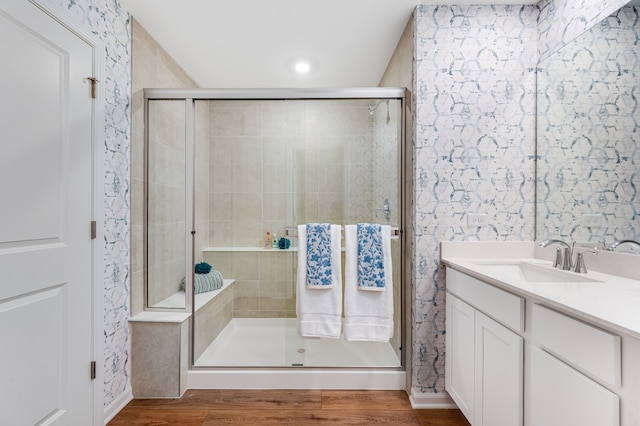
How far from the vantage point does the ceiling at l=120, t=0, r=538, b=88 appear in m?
1.82

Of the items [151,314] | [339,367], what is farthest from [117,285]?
[339,367]

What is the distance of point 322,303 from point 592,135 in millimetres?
1736

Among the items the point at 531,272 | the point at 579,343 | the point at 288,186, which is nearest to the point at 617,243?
the point at 531,272

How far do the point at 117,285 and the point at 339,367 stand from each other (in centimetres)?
151

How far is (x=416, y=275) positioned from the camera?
185 centimetres

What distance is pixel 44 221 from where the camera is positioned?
132 cm

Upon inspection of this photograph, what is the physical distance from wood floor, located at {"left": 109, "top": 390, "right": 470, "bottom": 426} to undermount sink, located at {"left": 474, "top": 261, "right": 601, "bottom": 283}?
90cm

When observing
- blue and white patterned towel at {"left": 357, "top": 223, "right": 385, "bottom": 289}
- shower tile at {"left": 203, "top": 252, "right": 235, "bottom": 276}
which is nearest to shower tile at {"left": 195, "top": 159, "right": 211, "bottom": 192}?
shower tile at {"left": 203, "top": 252, "right": 235, "bottom": 276}

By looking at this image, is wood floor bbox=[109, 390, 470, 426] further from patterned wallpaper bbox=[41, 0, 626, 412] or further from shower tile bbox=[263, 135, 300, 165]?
shower tile bbox=[263, 135, 300, 165]

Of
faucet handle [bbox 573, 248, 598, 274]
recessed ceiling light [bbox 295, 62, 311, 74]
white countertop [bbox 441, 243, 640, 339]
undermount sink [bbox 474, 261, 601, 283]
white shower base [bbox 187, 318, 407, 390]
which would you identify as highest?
recessed ceiling light [bbox 295, 62, 311, 74]

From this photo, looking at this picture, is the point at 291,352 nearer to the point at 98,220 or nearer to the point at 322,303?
the point at 322,303

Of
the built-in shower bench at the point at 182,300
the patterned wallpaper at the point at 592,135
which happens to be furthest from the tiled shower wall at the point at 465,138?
the built-in shower bench at the point at 182,300

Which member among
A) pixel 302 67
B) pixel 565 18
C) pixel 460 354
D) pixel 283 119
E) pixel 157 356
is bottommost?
pixel 157 356

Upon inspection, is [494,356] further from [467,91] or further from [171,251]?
[171,251]
